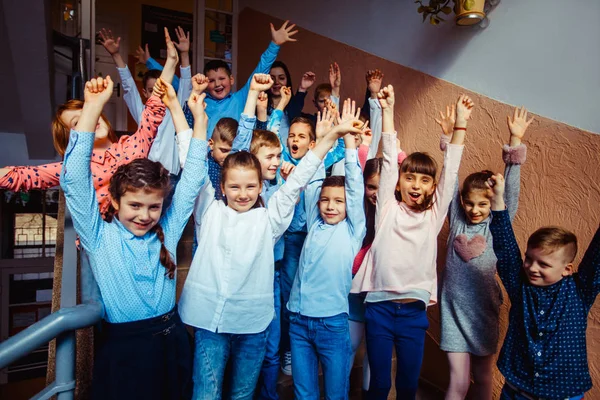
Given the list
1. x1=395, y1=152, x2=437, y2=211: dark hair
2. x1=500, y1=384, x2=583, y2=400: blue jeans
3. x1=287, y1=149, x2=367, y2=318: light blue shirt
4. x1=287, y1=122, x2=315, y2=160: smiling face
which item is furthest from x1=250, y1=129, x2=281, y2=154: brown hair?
x1=500, y1=384, x2=583, y2=400: blue jeans

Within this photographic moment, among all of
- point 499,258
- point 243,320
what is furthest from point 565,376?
point 243,320

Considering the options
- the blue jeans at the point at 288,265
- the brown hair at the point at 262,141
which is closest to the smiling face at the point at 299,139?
the brown hair at the point at 262,141

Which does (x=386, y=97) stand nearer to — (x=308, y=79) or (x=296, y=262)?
(x=296, y=262)

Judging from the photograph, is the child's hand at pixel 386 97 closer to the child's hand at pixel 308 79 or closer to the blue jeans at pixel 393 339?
the blue jeans at pixel 393 339

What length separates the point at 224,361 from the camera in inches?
60.9

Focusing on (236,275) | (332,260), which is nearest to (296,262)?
(332,260)

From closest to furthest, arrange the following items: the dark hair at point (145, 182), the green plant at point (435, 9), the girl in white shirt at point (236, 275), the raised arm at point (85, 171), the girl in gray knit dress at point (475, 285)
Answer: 1. the raised arm at point (85, 171)
2. the dark hair at point (145, 182)
3. the girl in white shirt at point (236, 275)
4. the girl in gray knit dress at point (475, 285)
5. the green plant at point (435, 9)

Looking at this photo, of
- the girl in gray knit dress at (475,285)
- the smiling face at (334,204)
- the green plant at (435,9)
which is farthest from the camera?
A: the green plant at (435,9)

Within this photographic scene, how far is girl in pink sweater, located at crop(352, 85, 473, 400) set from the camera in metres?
1.75

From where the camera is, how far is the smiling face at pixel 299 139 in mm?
2195

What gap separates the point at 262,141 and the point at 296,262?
0.60 metres

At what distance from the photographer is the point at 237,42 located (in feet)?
16.9

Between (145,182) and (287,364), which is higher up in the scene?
(145,182)

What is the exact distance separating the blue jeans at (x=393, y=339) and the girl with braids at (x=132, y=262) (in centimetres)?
74
